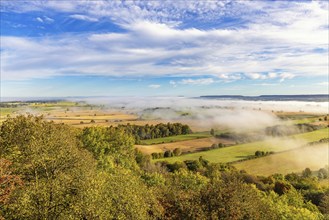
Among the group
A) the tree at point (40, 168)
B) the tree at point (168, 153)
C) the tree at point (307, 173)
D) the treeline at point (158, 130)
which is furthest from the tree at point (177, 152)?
the tree at point (40, 168)

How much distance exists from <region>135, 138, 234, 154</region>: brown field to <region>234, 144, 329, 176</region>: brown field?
20.0m

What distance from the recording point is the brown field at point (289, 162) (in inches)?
3454

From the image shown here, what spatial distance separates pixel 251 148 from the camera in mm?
108188

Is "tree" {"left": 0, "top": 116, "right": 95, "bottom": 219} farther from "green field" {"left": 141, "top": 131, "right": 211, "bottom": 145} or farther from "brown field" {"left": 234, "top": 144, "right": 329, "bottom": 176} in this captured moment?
"green field" {"left": 141, "top": 131, "right": 211, "bottom": 145}

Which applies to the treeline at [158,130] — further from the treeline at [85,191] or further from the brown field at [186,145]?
the treeline at [85,191]

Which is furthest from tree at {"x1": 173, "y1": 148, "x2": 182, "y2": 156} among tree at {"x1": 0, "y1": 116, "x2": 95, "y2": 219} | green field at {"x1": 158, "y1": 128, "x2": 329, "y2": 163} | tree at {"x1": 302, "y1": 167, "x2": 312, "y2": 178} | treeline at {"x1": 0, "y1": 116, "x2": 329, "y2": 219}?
tree at {"x1": 0, "y1": 116, "x2": 95, "y2": 219}

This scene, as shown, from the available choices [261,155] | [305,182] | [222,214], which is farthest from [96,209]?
[261,155]

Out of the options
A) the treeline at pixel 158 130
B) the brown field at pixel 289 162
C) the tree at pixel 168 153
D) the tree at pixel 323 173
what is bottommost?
the tree at pixel 323 173

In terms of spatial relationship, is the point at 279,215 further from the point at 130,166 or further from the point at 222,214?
the point at 130,166

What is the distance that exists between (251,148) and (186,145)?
23320 mm

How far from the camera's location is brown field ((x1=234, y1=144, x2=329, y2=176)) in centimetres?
8774

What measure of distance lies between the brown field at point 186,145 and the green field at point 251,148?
5.07m

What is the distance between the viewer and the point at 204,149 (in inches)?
4247

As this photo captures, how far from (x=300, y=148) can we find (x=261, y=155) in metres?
17.0
